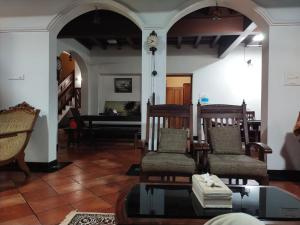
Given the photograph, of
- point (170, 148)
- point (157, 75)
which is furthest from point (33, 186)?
point (157, 75)

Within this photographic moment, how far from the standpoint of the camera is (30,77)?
362 cm

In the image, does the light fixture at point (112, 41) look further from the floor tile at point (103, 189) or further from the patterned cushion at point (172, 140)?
the floor tile at point (103, 189)

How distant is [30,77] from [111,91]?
4.55 metres

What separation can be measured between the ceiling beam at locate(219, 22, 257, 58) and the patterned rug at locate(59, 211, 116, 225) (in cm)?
438

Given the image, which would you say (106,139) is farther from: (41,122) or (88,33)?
(41,122)

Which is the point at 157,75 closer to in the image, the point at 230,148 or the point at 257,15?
the point at 230,148

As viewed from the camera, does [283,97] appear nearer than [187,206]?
No

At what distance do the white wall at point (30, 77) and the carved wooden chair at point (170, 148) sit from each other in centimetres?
170

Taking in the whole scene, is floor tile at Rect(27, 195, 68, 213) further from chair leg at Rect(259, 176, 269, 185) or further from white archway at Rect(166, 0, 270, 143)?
white archway at Rect(166, 0, 270, 143)

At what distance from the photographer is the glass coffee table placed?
133 cm

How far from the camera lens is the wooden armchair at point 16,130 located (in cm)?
299

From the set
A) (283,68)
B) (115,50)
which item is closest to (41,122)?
(283,68)

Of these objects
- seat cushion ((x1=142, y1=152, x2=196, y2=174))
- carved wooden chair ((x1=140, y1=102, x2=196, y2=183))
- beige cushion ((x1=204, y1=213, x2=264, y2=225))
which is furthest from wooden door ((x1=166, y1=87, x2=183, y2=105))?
beige cushion ((x1=204, y1=213, x2=264, y2=225))

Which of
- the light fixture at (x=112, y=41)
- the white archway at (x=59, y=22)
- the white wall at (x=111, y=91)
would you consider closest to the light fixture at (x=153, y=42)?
the white archway at (x=59, y=22)
